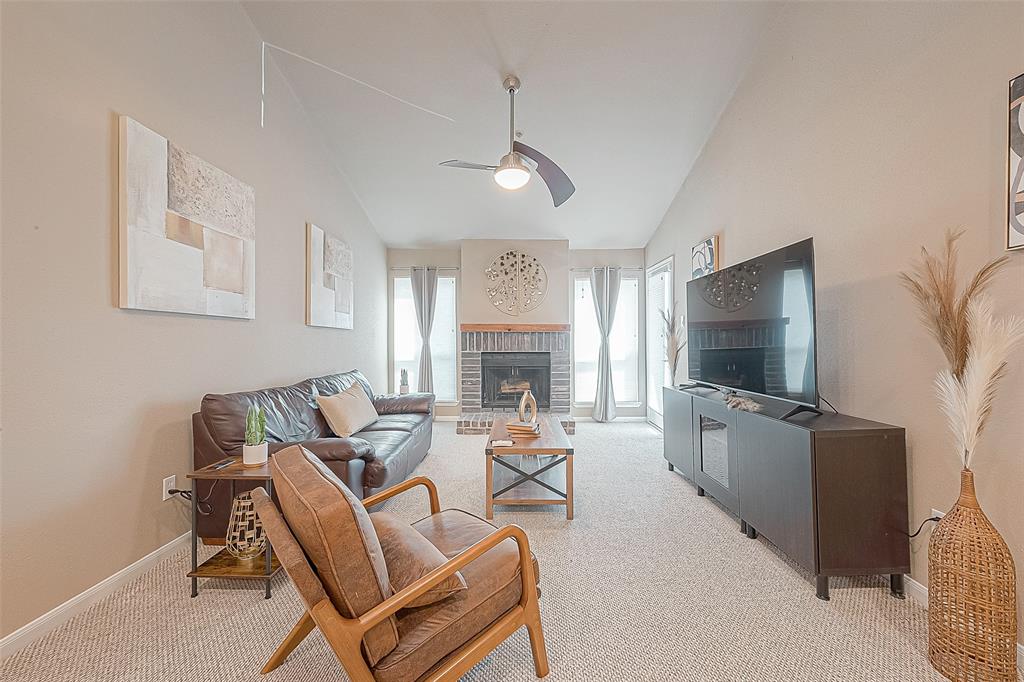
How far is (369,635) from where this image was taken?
1243mm

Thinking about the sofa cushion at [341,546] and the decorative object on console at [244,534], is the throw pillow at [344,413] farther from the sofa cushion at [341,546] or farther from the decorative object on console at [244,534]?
the sofa cushion at [341,546]

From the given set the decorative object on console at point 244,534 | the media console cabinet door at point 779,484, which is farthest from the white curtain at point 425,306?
the media console cabinet door at point 779,484

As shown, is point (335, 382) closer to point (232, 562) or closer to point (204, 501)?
point (204, 501)

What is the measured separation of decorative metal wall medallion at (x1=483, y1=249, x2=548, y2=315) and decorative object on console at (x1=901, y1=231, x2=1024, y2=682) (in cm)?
499

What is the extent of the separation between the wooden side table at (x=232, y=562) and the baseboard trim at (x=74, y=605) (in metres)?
0.33

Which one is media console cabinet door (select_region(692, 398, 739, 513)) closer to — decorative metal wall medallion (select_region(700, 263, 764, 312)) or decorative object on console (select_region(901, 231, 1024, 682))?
decorative metal wall medallion (select_region(700, 263, 764, 312))

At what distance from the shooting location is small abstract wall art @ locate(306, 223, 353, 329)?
167 inches

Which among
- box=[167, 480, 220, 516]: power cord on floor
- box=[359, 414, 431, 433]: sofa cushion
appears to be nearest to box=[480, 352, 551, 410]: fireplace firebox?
box=[359, 414, 431, 433]: sofa cushion

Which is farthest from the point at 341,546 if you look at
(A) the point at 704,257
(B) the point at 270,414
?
(A) the point at 704,257

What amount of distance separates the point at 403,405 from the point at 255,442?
2.38 meters

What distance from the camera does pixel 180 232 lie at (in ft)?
8.46

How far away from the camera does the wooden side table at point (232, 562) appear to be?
2.13m

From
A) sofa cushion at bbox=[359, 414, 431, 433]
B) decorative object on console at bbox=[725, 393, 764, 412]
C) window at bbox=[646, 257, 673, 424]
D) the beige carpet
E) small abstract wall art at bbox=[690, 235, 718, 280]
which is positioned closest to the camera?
the beige carpet

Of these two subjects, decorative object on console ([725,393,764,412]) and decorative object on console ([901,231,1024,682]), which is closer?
decorative object on console ([901,231,1024,682])
